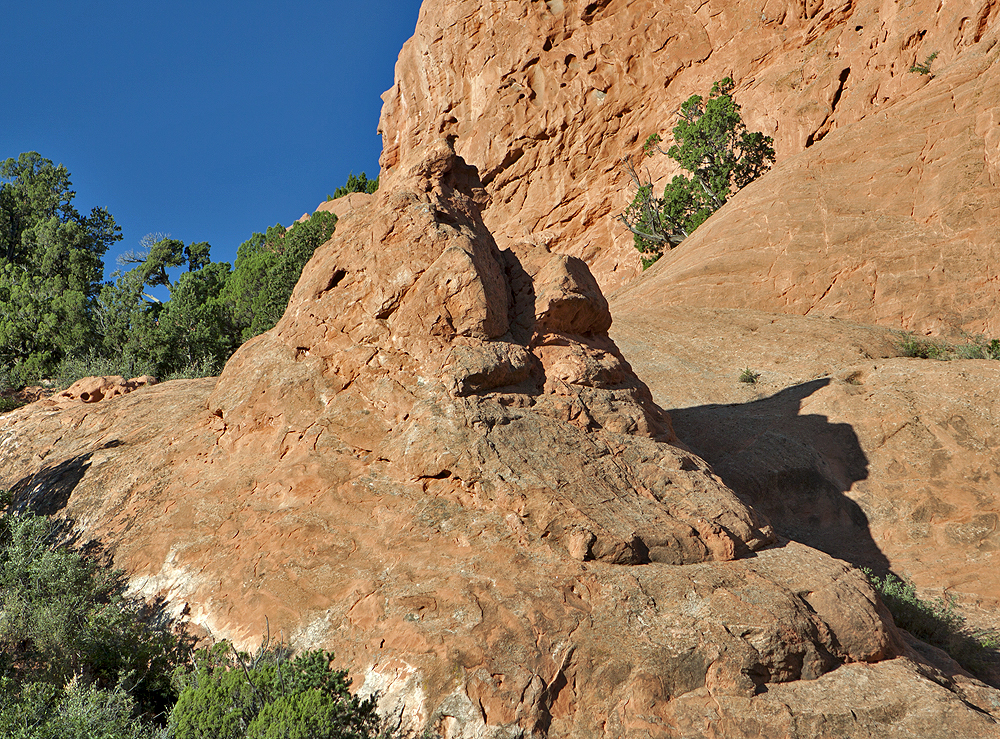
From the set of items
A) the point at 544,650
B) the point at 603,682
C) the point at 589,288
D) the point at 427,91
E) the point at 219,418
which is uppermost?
the point at 427,91

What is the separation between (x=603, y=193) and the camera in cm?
4112

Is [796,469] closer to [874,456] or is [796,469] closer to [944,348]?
[874,456]

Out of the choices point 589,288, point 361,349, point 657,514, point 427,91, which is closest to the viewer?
point 657,514

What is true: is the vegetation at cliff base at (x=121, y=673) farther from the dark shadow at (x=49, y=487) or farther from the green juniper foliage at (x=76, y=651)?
the dark shadow at (x=49, y=487)

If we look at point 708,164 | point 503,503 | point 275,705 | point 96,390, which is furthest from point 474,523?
point 708,164

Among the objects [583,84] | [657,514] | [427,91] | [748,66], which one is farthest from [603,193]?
[657,514]

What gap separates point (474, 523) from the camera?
23.0ft

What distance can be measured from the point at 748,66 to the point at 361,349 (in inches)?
1405

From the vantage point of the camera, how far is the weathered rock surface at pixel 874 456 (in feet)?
37.4

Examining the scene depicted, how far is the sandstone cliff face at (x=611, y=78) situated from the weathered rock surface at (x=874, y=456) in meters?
16.9

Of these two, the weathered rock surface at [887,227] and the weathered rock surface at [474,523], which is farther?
the weathered rock surface at [887,227]

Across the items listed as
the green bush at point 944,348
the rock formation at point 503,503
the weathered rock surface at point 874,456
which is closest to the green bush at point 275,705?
the rock formation at point 503,503

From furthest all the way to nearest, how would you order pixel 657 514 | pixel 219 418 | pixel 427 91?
pixel 427 91 < pixel 219 418 < pixel 657 514

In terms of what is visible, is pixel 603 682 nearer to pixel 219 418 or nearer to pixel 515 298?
pixel 515 298
